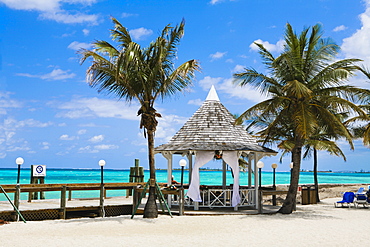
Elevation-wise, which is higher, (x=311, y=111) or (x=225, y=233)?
(x=311, y=111)

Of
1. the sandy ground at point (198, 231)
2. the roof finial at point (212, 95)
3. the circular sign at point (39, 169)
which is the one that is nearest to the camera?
the sandy ground at point (198, 231)

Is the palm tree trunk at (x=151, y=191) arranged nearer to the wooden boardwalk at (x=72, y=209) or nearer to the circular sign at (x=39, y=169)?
the wooden boardwalk at (x=72, y=209)

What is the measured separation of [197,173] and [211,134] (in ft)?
5.60

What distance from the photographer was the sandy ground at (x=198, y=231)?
10.5 m

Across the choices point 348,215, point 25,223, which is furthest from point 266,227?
point 25,223

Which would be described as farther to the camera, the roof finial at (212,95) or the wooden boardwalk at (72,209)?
the roof finial at (212,95)

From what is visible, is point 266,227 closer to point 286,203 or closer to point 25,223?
point 286,203

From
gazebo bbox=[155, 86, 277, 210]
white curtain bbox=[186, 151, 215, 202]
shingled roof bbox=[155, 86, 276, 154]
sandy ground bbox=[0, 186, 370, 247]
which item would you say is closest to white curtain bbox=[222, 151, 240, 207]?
gazebo bbox=[155, 86, 277, 210]

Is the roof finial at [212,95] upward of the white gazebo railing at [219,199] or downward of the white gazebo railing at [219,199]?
upward

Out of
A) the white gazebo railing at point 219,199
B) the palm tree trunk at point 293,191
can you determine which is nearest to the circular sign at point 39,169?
the white gazebo railing at point 219,199

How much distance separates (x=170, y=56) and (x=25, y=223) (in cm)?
717

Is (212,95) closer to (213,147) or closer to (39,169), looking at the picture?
(213,147)

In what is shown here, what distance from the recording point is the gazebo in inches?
657

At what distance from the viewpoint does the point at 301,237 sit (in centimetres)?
1143
